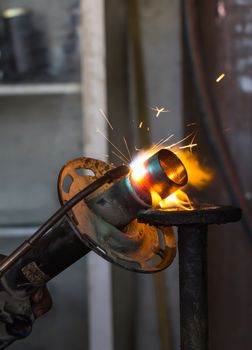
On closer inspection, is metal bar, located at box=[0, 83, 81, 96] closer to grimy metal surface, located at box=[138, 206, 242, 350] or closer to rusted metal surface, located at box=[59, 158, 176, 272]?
rusted metal surface, located at box=[59, 158, 176, 272]

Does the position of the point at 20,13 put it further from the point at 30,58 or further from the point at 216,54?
the point at 216,54

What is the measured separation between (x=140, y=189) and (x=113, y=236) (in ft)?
0.23

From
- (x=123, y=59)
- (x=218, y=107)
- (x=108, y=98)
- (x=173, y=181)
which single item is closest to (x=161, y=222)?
(x=173, y=181)

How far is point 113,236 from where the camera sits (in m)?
0.82

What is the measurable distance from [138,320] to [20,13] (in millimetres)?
857

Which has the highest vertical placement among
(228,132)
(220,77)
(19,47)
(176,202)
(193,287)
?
(19,47)

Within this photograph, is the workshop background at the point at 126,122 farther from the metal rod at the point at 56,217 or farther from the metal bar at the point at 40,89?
the metal rod at the point at 56,217

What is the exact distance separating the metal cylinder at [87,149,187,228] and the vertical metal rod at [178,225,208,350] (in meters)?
0.06

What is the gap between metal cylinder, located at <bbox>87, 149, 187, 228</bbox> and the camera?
2.59 feet

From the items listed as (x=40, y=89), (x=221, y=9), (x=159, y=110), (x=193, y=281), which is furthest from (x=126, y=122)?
(x=193, y=281)

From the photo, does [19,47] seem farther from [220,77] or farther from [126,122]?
[220,77]

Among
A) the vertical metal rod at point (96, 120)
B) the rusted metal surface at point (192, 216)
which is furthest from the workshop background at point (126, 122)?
the rusted metal surface at point (192, 216)

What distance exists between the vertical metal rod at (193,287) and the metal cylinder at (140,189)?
6 centimetres

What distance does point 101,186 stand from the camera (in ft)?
2.68
